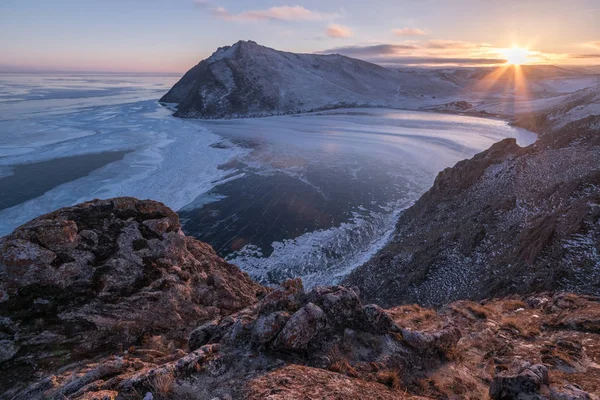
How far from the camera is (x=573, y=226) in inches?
439

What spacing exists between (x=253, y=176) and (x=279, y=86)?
6416 centimetres

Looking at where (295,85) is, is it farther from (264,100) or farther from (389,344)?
(389,344)

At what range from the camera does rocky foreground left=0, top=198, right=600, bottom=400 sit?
4879 millimetres

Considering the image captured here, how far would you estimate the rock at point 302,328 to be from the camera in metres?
5.66

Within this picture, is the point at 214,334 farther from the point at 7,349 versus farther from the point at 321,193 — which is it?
the point at 321,193

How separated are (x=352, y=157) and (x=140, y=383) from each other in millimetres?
36241

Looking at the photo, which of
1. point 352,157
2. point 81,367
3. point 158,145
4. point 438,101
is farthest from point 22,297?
point 438,101

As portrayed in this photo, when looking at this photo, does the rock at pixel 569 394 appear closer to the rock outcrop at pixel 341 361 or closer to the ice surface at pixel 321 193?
the rock outcrop at pixel 341 361

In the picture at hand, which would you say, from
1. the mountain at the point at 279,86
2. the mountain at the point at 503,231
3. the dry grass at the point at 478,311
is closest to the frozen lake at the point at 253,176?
the mountain at the point at 503,231

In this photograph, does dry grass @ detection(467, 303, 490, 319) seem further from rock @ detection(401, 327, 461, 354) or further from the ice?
the ice

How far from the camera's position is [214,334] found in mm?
6562

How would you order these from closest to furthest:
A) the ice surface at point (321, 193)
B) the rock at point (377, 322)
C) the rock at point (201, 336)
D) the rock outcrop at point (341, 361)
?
the rock outcrop at point (341, 361)
the rock at point (201, 336)
the rock at point (377, 322)
the ice surface at point (321, 193)

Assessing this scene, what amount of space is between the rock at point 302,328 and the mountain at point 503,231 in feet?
25.4

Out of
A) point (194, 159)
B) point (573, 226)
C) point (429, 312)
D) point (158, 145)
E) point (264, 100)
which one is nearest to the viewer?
point (429, 312)
